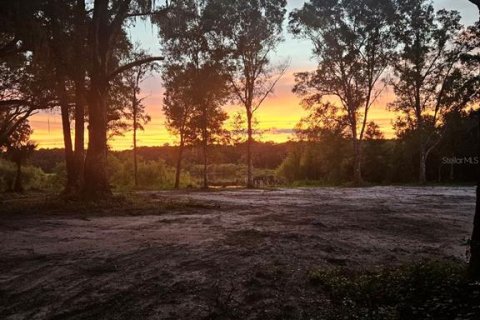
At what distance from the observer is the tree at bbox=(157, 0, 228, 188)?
27744mm

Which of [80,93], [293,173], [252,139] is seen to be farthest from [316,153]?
[80,93]

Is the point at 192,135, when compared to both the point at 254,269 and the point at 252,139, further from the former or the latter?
the point at 254,269

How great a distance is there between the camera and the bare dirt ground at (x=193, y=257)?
19.2ft

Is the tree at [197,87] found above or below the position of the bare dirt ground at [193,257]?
above

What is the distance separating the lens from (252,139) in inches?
1399

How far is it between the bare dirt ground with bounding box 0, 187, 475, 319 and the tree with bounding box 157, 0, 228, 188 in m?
12.8

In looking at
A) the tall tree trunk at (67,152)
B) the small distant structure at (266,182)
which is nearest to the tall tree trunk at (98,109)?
the tall tree trunk at (67,152)

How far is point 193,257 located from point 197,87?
2255 centimetres

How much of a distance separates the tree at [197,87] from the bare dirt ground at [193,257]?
1275 centimetres

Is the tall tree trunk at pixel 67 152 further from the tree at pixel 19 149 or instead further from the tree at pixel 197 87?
the tree at pixel 19 149

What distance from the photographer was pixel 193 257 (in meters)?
8.25

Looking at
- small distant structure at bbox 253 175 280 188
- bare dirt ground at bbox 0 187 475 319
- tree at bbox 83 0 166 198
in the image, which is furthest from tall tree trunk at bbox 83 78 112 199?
small distant structure at bbox 253 175 280 188

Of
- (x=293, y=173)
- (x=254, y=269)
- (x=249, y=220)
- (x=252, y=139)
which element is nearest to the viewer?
(x=254, y=269)

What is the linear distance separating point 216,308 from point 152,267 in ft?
7.08
